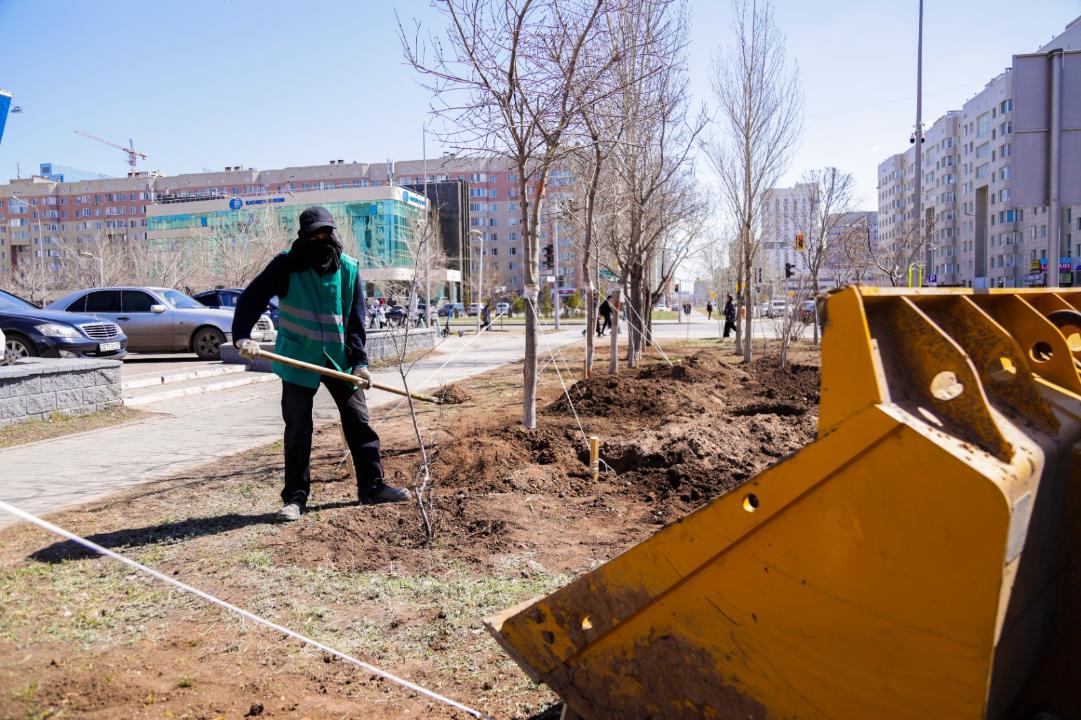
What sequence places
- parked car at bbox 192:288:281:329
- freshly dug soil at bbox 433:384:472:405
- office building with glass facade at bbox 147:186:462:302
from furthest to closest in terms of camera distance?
office building with glass facade at bbox 147:186:462:302 < parked car at bbox 192:288:281:329 < freshly dug soil at bbox 433:384:472:405

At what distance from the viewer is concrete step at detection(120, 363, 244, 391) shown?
37.6ft

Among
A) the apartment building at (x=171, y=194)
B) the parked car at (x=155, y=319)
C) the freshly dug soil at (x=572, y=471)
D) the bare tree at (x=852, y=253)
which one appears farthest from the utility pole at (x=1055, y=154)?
the apartment building at (x=171, y=194)

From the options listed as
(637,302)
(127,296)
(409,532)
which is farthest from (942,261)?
(409,532)

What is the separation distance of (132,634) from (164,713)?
2.59 ft

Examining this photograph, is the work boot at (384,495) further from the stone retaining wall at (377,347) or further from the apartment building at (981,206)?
the apartment building at (981,206)

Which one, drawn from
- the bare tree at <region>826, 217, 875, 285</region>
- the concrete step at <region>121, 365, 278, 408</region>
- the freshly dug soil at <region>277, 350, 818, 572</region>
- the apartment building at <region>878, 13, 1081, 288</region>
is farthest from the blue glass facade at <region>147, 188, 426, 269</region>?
the freshly dug soil at <region>277, 350, 818, 572</region>

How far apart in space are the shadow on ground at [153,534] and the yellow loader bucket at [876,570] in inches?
118

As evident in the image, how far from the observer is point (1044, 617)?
1.95 m

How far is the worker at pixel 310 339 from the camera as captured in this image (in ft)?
15.5

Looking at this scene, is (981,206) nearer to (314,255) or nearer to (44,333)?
(44,333)

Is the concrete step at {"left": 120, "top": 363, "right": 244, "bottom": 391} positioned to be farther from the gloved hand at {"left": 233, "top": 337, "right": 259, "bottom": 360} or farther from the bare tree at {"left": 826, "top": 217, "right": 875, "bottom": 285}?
the bare tree at {"left": 826, "top": 217, "right": 875, "bottom": 285}

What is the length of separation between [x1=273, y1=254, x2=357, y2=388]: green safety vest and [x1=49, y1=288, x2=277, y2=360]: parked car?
12996mm

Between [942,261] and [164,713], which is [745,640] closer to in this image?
[164,713]

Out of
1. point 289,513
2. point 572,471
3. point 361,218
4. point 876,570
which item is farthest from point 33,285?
point 876,570
